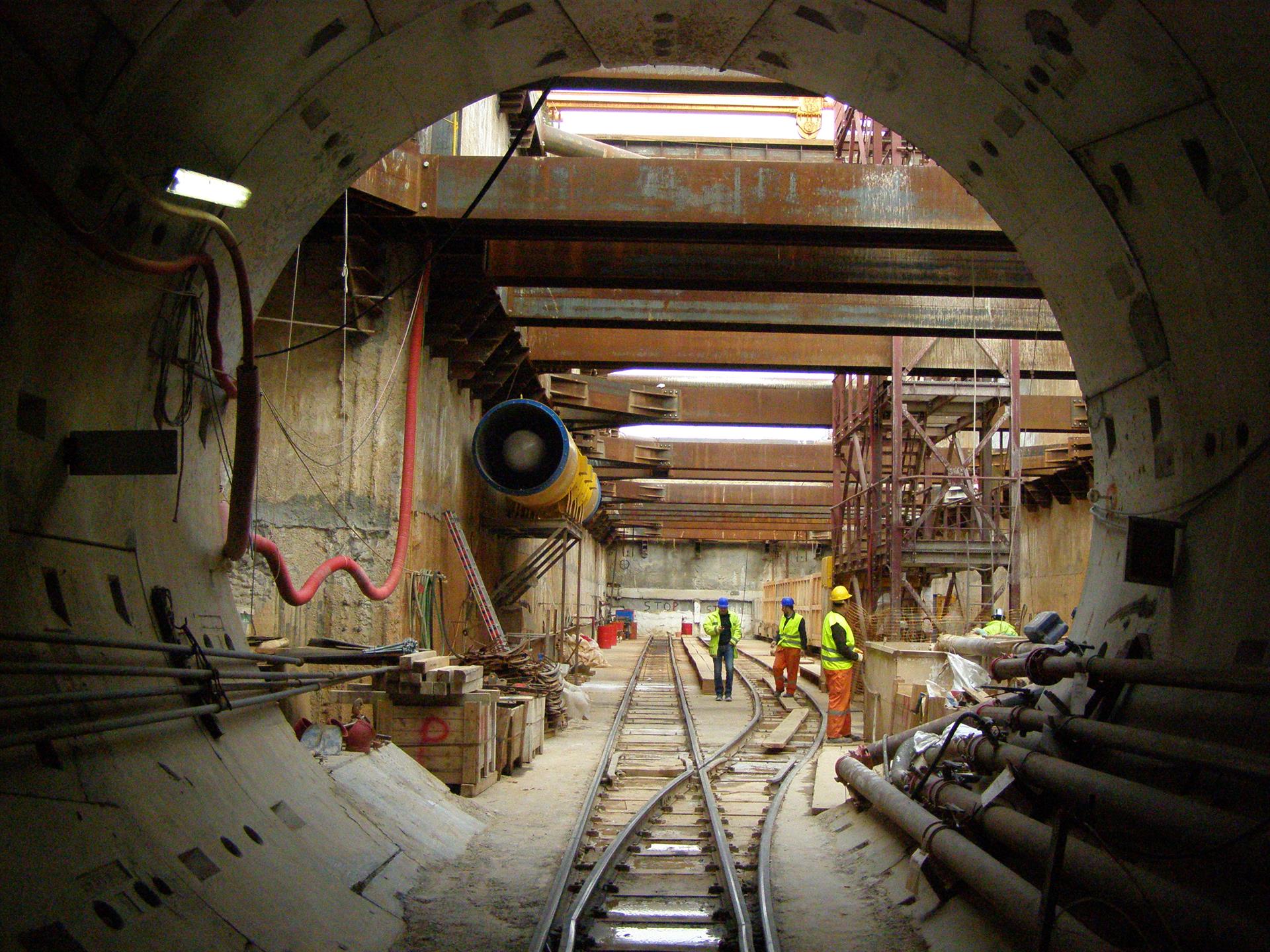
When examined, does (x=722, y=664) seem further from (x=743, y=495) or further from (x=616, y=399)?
(x=743, y=495)

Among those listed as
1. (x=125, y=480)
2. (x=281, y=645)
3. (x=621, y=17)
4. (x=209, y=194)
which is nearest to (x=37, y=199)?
(x=209, y=194)

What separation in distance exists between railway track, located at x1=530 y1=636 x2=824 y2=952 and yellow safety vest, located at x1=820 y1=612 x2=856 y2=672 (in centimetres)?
96

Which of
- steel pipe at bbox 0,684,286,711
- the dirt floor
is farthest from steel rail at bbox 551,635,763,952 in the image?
steel pipe at bbox 0,684,286,711

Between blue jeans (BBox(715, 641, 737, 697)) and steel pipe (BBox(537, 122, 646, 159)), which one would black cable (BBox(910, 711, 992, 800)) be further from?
steel pipe (BBox(537, 122, 646, 159))

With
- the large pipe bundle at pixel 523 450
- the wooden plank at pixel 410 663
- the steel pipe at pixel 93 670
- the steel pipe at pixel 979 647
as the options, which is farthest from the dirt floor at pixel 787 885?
the large pipe bundle at pixel 523 450

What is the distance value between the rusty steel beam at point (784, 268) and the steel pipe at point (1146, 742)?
19.9ft

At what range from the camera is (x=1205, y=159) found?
396cm

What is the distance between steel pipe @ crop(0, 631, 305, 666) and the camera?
3.53 metres

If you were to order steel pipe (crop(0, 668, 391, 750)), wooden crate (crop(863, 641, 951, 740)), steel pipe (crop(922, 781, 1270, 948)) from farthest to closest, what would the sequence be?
wooden crate (crop(863, 641, 951, 740))
steel pipe (crop(0, 668, 391, 750))
steel pipe (crop(922, 781, 1270, 948))

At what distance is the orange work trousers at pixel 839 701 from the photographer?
12000mm

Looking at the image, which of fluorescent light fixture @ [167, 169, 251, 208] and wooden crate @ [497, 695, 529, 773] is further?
wooden crate @ [497, 695, 529, 773]

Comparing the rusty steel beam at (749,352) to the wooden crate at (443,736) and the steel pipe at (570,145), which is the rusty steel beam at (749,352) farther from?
the wooden crate at (443,736)

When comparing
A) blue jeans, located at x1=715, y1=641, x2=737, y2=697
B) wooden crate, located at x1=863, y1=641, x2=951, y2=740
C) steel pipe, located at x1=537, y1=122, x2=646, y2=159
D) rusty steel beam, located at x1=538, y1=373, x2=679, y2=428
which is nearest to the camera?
wooden crate, located at x1=863, y1=641, x2=951, y2=740

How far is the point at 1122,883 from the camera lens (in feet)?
11.9
